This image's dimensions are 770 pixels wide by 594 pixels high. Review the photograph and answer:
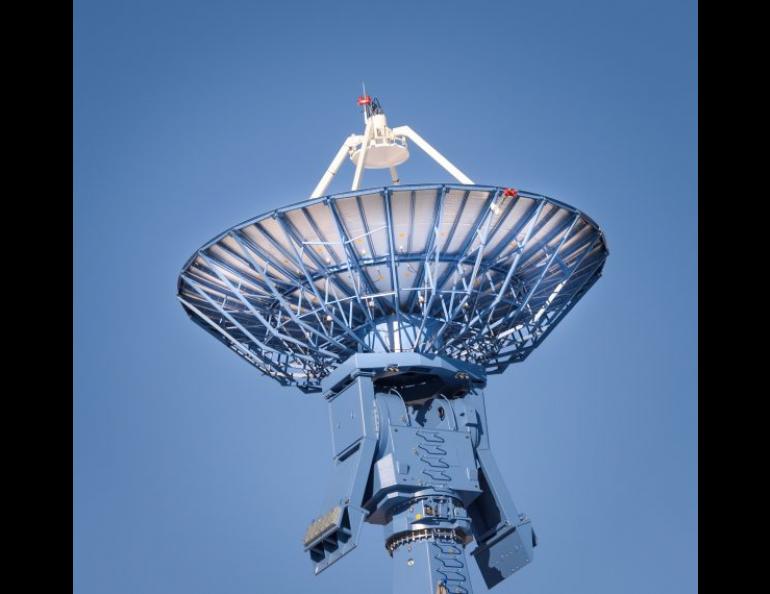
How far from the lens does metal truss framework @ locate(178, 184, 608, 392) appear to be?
3891cm

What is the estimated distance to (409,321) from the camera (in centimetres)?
4169

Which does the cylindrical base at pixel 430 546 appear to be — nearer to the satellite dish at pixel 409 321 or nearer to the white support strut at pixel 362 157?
the satellite dish at pixel 409 321

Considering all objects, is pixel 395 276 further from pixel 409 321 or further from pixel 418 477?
pixel 418 477

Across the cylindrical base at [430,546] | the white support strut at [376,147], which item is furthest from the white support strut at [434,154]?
the cylindrical base at [430,546]

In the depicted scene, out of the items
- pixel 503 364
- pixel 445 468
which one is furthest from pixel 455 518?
pixel 503 364

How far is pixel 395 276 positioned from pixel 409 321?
2.81 metres

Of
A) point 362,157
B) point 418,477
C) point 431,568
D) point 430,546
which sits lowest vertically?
point 431,568

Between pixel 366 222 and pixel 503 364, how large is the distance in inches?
358

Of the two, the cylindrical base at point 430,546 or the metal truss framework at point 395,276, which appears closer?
the cylindrical base at point 430,546

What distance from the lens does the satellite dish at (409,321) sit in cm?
3856

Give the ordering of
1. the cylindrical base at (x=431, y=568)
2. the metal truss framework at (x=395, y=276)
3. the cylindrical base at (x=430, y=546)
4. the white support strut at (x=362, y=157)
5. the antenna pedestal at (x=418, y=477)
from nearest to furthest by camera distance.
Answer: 1. the cylindrical base at (x=431, y=568)
2. the cylindrical base at (x=430, y=546)
3. the antenna pedestal at (x=418, y=477)
4. the metal truss framework at (x=395, y=276)
5. the white support strut at (x=362, y=157)

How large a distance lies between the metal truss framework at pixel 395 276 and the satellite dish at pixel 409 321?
0.06 m

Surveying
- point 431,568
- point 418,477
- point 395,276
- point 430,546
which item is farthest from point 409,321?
Result: point 431,568

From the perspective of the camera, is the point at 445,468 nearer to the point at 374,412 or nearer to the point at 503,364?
the point at 374,412
